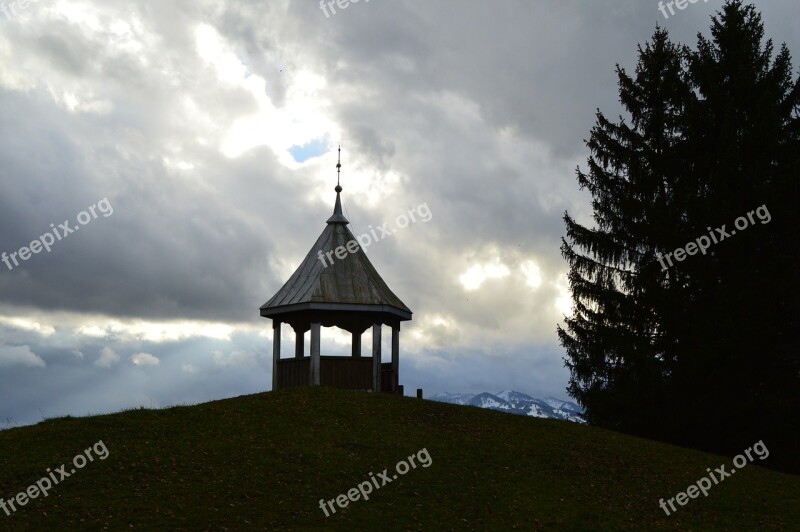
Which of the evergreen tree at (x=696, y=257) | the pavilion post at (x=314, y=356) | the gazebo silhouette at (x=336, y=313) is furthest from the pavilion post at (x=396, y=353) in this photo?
the evergreen tree at (x=696, y=257)

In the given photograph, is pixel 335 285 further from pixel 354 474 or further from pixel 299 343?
pixel 354 474

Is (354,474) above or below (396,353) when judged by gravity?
below

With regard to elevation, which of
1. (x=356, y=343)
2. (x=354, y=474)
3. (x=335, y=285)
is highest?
(x=335, y=285)

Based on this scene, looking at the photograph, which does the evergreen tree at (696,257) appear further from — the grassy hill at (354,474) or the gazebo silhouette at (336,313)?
the gazebo silhouette at (336,313)

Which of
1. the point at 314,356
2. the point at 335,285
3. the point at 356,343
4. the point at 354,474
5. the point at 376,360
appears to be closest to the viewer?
the point at 354,474

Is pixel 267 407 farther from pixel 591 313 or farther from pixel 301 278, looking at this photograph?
pixel 591 313

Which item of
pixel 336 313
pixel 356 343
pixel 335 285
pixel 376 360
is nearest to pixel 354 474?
pixel 376 360

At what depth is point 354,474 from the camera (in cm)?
2106

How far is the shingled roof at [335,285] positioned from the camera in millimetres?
30047

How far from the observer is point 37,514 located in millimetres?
18203

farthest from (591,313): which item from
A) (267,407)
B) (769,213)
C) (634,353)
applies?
(267,407)

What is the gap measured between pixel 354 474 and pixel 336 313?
1022 cm

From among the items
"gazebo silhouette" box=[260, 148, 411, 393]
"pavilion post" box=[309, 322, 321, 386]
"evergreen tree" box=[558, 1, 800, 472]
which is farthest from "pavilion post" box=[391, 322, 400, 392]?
"evergreen tree" box=[558, 1, 800, 472]

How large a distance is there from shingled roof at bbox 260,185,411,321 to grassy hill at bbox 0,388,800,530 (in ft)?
11.6
